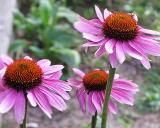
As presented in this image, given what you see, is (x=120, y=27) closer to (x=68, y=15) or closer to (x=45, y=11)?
(x=45, y=11)

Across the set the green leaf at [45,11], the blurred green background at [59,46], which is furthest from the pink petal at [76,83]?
the green leaf at [45,11]

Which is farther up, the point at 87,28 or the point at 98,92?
the point at 87,28

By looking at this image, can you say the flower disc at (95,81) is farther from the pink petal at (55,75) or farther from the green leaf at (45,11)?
the green leaf at (45,11)

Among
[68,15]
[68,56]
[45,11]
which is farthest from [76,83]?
[68,15]

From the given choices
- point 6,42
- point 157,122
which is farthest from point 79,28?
point 157,122

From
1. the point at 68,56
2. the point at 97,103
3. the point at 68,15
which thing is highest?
the point at 97,103

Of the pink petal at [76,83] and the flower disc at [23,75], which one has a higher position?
the flower disc at [23,75]

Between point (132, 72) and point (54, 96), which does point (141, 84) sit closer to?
point (132, 72)
